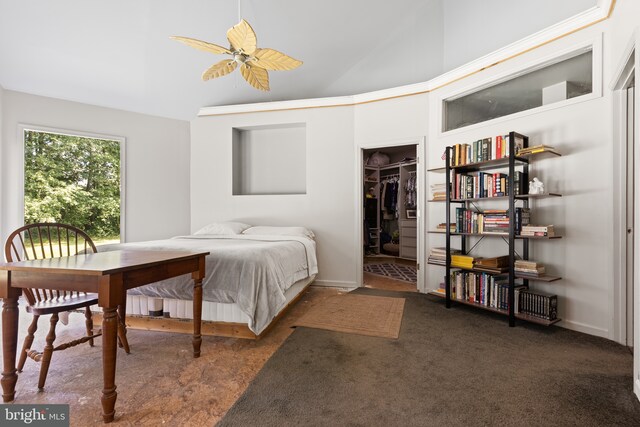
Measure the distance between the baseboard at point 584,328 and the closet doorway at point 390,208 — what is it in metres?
3.07

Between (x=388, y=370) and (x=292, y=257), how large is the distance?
1461 millimetres

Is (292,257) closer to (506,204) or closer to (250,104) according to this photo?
(506,204)

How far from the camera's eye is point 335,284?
4266 mm

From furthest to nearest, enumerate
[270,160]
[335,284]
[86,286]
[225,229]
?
[270,160] → [335,284] → [225,229] → [86,286]

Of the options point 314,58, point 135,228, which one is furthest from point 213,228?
point 314,58

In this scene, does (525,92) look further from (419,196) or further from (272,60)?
(272,60)

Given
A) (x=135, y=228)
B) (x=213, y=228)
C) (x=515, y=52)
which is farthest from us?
(x=135, y=228)

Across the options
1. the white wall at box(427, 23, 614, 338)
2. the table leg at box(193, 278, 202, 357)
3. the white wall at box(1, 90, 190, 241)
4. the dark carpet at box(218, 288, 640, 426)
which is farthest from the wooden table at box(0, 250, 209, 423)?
the white wall at box(427, 23, 614, 338)

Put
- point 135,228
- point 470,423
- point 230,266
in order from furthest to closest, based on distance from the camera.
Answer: point 135,228, point 230,266, point 470,423

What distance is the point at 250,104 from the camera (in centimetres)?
458

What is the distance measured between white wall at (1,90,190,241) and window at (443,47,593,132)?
397 centimetres

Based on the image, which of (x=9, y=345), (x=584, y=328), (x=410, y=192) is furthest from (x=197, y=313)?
(x=410, y=192)

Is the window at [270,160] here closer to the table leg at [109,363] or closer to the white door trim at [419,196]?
the white door trim at [419,196]

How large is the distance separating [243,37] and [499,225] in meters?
2.62
